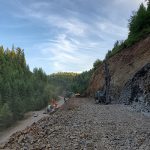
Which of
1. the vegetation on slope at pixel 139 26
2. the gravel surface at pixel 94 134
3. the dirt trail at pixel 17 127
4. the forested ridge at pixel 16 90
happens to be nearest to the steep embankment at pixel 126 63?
the vegetation on slope at pixel 139 26

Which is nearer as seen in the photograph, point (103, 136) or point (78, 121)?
point (103, 136)

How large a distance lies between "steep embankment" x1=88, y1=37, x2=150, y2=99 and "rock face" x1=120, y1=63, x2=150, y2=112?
8.24ft

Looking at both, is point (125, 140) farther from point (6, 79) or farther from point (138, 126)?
point (6, 79)

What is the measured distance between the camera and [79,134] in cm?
2342

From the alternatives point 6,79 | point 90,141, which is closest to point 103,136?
point 90,141

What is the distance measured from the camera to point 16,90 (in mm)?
112000

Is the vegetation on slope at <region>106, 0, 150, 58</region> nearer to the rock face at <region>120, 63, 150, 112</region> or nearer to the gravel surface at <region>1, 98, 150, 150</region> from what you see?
the rock face at <region>120, 63, 150, 112</region>

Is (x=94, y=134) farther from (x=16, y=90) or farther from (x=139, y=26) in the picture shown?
(x=16, y=90)

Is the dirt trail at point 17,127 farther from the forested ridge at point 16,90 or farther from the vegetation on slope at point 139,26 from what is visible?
the vegetation on slope at point 139,26

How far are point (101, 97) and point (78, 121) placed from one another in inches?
755

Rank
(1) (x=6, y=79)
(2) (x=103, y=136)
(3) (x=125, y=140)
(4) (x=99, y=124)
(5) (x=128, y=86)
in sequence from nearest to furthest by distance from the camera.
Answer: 1. (3) (x=125, y=140)
2. (2) (x=103, y=136)
3. (4) (x=99, y=124)
4. (5) (x=128, y=86)
5. (1) (x=6, y=79)

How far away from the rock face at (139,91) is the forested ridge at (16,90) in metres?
37.5

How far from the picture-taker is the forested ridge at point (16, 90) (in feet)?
282

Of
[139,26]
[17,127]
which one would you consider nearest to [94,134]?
[139,26]
